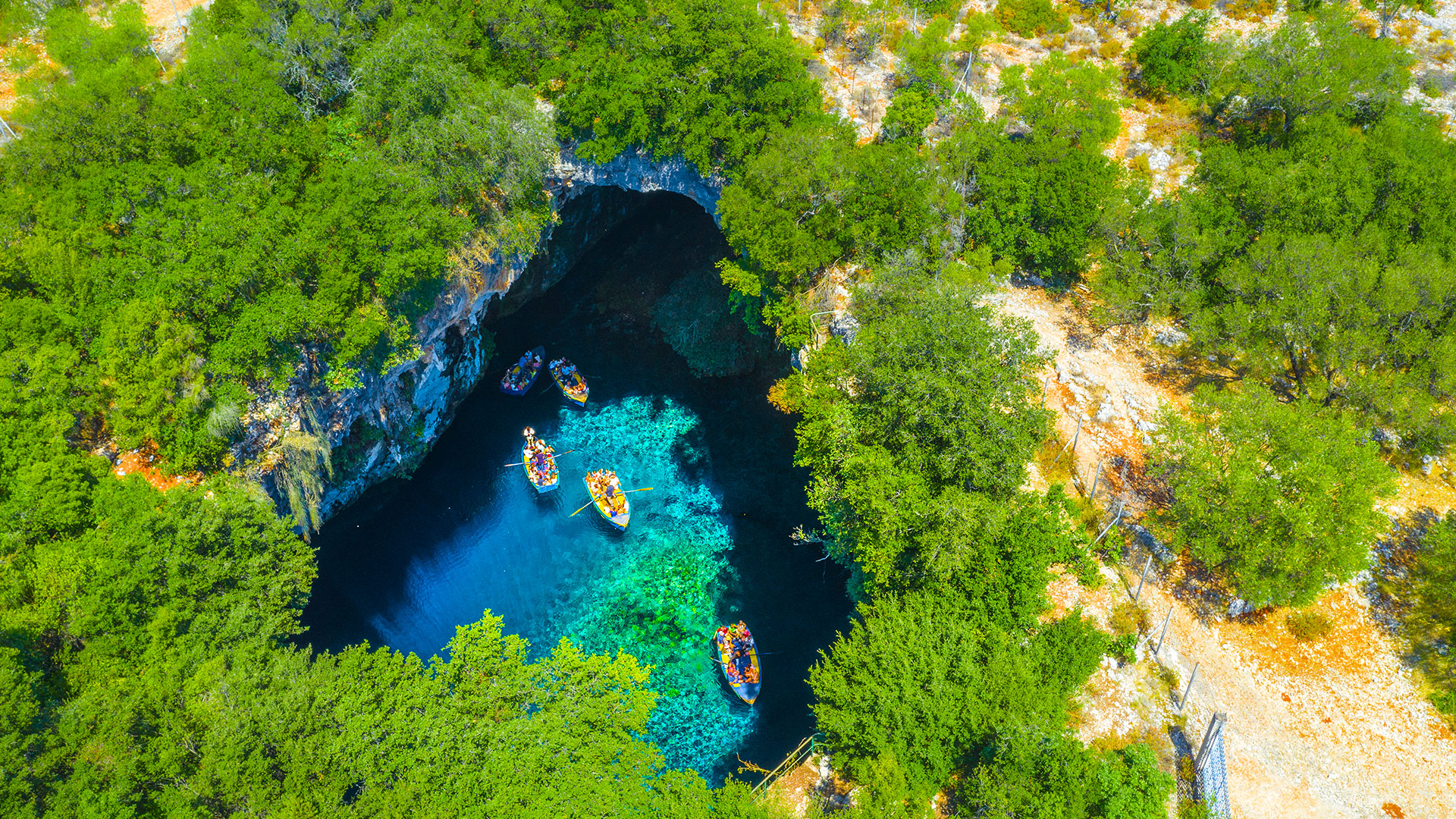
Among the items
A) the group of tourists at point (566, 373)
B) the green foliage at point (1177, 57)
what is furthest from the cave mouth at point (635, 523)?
the green foliage at point (1177, 57)

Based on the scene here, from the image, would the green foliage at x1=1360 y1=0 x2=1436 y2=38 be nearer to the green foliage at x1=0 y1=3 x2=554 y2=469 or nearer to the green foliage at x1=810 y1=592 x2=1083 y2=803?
the green foliage at x1=810 y1=592 x2=1083 y2=803

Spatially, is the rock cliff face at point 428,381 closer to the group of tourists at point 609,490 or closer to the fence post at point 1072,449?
the group of tourists at point 609,490

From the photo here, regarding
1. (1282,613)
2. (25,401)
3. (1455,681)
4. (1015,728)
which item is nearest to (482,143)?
(25,401)

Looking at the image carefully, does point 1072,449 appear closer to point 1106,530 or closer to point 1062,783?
point 1106,530

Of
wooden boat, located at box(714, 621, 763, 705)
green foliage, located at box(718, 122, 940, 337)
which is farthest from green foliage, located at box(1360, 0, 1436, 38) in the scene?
wooden boat, located at box(714, 621, 763, 705)

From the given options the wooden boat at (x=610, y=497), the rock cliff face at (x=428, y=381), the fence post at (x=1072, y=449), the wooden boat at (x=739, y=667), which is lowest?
the wooden boat at (x=739, y=667)

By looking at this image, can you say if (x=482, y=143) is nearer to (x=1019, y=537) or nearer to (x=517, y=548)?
Result: (x=517, y=548)
